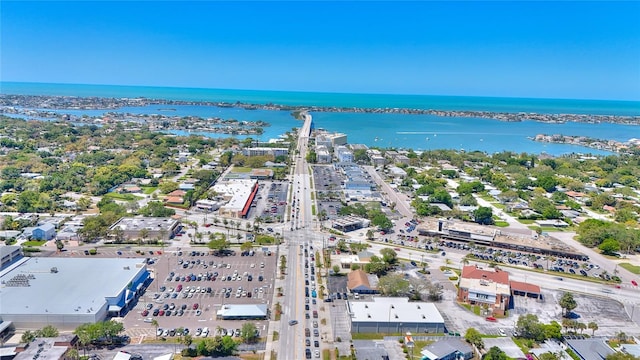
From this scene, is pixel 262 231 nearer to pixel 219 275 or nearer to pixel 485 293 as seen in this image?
pixel 219 275

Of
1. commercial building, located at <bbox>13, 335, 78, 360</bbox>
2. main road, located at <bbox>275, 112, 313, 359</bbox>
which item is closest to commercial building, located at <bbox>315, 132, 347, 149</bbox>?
main road, located at <bbox>275, 112, 313, 359</bbox>

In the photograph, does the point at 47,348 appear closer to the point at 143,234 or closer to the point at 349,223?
the point at 143,234

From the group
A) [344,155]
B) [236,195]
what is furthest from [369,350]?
[344,155]

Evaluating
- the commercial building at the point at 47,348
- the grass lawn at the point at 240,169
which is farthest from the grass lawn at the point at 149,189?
the commercial building at the point at 47,348

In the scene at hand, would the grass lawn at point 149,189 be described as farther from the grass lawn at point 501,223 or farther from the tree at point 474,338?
the tree at point 474,338

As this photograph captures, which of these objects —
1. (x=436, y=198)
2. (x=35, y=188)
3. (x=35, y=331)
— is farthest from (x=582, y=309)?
(x=35, y=188)

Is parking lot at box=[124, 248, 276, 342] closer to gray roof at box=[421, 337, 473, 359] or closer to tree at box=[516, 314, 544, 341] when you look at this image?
gray roof at box=[421, 337, 473, 359]
